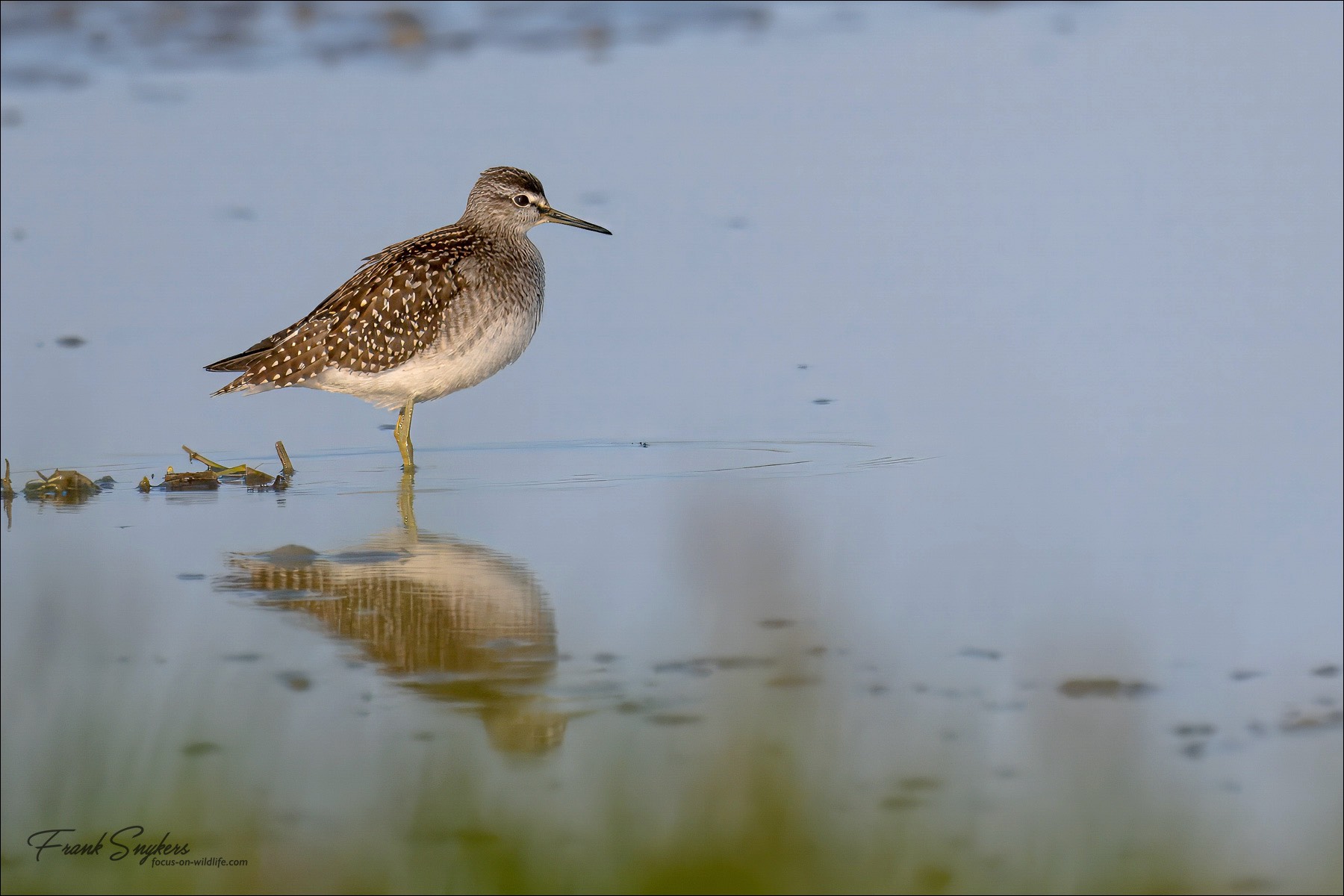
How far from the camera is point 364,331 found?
913 cm

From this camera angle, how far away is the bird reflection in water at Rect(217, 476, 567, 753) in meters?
5.41

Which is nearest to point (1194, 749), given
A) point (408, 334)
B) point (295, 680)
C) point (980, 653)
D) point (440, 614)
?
point (980, 653)

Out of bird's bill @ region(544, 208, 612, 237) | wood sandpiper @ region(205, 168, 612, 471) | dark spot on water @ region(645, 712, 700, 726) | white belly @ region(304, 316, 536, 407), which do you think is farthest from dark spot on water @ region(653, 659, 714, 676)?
bird's bill @ region(544, 208, 612, 237)

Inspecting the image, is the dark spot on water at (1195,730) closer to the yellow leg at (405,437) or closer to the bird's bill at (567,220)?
the yellow leg at (405,437)

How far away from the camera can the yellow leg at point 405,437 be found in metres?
8.70

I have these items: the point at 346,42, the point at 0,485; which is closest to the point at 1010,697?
the point at 0,485

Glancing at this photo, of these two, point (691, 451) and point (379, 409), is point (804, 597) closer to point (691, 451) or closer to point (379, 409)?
point (691, 451)

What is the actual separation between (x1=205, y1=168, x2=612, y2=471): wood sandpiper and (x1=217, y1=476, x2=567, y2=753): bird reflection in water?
5.70 feet

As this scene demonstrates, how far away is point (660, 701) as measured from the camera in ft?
17.7

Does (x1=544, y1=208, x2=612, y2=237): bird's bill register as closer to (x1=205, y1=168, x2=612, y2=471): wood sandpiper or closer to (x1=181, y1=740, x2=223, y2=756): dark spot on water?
(x1=205, y1=168, x2=612, y2=471): wood sandpiper

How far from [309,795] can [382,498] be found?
3.15 meters

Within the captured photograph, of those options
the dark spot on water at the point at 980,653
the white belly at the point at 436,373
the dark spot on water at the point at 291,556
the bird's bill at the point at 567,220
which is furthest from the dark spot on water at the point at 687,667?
the bird's bill at the point at 567,220

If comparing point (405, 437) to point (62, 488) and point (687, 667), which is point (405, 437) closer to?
point (62, 488)

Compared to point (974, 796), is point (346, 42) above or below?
above
